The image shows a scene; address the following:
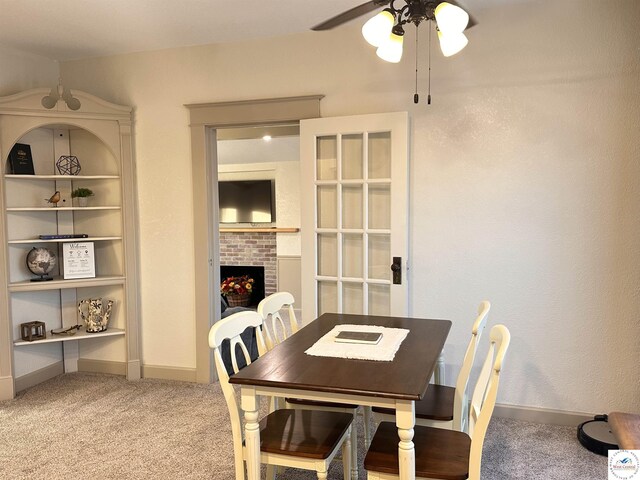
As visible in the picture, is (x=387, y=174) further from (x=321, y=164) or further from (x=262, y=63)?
(x=262, y=63)

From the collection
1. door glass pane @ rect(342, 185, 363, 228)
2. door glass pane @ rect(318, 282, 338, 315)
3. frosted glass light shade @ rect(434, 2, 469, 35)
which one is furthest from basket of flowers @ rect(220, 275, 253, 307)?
frosted glass light shade @ rect(434, 2, 469, 35)

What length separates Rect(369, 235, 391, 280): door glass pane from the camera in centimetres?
349

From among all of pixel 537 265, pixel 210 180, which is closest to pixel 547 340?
pixel 537 265

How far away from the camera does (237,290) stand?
741 centimetres

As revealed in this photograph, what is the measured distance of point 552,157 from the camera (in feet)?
10.4

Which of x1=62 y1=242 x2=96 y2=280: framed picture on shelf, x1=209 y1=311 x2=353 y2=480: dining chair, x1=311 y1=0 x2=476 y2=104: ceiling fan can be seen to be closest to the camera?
x1=311 y1=0 x2=476 y2=104: ceiling fan

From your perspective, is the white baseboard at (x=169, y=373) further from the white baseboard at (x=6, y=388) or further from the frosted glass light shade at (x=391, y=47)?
the frosted glass light shade at (x=391, y=47)

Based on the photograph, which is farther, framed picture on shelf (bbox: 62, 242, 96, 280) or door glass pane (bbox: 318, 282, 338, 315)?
framed picture on shelf (bbox: 62, 242, 96, 280)

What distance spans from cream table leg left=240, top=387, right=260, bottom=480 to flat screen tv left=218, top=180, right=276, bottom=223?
5497 millimetres

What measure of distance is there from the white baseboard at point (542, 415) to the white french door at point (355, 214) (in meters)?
0.92

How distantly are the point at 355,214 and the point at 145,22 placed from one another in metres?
1.94

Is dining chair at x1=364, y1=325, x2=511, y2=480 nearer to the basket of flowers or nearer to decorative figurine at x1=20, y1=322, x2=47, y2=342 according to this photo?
decorative figurine at x1=20, y1=322, x2=47, y2=342

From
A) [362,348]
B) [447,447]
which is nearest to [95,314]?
[362,348]

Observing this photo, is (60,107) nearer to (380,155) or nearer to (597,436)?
(380,155)
